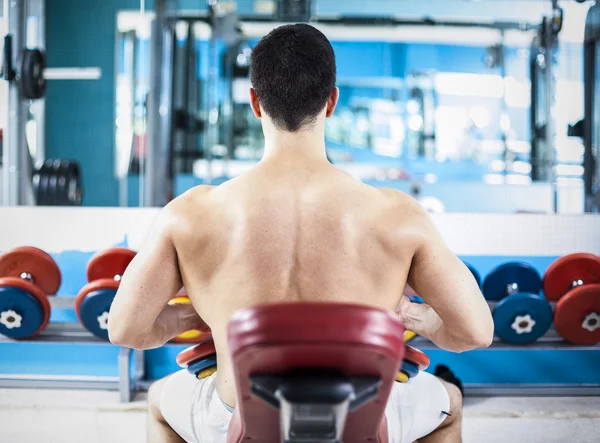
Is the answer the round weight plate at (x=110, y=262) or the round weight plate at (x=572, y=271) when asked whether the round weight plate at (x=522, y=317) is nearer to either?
the round weight plate at (x=572, y=271)

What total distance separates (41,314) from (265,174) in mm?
1888

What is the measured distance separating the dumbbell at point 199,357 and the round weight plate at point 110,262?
156 cm

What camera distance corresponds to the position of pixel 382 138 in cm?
800

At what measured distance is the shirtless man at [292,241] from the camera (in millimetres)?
1147

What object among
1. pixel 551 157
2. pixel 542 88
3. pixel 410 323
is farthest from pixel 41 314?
pixel 542 88

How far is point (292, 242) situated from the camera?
3.76 ft

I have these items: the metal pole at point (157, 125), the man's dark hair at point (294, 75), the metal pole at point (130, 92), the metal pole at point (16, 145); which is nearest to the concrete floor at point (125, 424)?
the metal pole at point (16, 145)

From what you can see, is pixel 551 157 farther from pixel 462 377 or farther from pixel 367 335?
pixel 367 335

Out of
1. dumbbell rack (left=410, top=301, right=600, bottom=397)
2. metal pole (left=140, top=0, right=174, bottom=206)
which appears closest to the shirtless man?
dumbbell rack (left=410, top=301, right=600, bottom=397)

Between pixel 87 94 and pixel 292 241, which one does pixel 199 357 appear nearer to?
pixel 292 241

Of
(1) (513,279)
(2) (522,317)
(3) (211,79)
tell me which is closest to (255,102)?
(2) (522,317)

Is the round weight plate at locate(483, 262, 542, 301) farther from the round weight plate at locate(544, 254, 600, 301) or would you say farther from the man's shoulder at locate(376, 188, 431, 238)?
the man's shoulder at locate(376, 188, 431, 238)

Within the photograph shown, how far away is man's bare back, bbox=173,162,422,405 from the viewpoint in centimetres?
114

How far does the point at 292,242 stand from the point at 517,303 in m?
1.88
